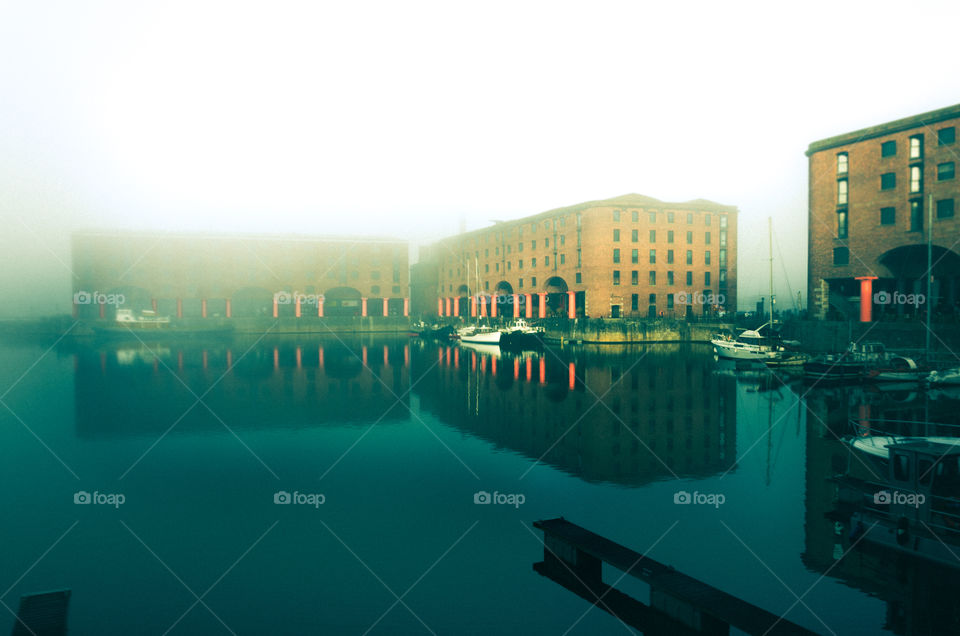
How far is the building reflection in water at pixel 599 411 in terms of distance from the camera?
647 inches

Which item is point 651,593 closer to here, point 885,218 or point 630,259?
point 885,218

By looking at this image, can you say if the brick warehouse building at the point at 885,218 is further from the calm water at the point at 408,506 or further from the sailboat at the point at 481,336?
the sailboat at the point at 481,336

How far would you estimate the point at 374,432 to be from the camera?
20.0m

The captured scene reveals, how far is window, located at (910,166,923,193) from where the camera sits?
41.3 metres

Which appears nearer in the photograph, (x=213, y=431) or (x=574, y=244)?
(x=213, y=431)

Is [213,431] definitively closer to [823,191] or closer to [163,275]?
[823,191]

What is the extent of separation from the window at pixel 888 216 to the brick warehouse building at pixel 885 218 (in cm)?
7

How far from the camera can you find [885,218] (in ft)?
142

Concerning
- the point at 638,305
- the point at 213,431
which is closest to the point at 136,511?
the point at 213,431

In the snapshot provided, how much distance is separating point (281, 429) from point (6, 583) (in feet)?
37.2

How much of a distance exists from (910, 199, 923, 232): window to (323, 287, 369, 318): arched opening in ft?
203

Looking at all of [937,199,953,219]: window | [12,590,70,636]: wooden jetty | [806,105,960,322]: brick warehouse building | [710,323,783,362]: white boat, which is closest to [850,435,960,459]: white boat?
[12,590,70,636]: wooden jetty

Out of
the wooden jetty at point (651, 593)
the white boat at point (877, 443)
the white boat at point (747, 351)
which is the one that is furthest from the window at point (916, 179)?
the wooden jetty at point (651, 593)

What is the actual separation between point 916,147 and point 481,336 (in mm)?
37261
